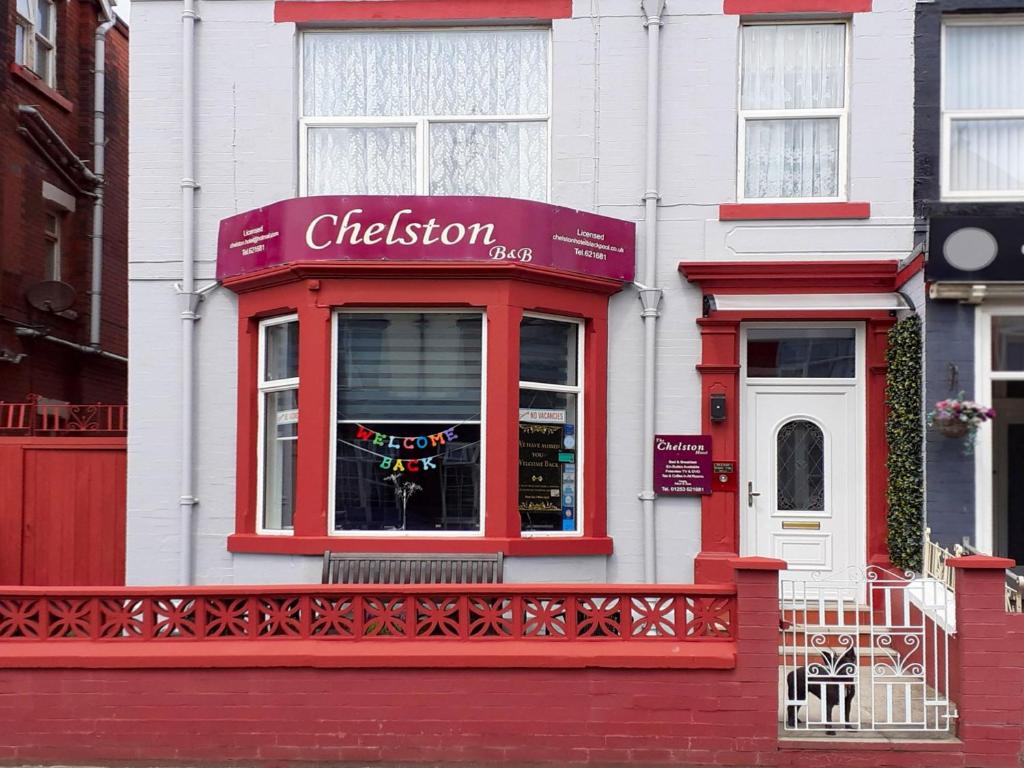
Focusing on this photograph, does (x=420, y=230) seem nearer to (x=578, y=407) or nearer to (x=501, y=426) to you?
(x=501, y=426)

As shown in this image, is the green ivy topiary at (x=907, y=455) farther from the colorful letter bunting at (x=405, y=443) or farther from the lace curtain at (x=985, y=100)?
the colorful letter bunting at (x=405, y=443)

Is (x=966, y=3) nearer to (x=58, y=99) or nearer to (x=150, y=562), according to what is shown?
(x=150, y=562)

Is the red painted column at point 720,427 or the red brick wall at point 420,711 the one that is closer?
the red brick wall at point 420,711

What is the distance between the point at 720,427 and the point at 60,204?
922cm

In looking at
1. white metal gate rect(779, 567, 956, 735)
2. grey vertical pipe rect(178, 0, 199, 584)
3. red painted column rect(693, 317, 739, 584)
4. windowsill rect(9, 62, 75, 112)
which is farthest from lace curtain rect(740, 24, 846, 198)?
windowsill rect(9, 62, 75, 112)

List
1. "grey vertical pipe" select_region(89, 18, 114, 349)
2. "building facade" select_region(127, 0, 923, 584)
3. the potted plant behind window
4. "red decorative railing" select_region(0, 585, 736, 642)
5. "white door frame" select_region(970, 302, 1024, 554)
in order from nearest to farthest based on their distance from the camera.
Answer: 1. "red decorative railing" select_region(0, 585, 736, 642)
2. the potted plant behind window
3. "white door frame" select_region(970, 302, 1024, 554)
4. "building facade" select_region(127, 0, 923, 584)
5. "grey vertical pipe" select_region(89, 18, 114, 349)

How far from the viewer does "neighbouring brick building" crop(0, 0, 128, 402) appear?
13.2 metres

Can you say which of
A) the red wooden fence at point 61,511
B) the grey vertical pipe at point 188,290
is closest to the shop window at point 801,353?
the grey vertical pipe at point 188,290

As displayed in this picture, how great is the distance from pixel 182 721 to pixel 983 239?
22.3 ft

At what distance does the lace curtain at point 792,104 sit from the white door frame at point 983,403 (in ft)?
5.55

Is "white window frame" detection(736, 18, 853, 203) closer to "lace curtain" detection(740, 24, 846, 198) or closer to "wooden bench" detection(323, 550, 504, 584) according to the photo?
"lace curtain" detection(740, 24, 846, 198)

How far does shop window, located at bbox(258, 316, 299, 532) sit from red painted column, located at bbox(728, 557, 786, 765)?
4394 millimetres

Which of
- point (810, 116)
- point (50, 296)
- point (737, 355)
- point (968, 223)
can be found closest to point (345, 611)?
point (737, 355)

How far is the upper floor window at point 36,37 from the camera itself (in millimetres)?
13688
